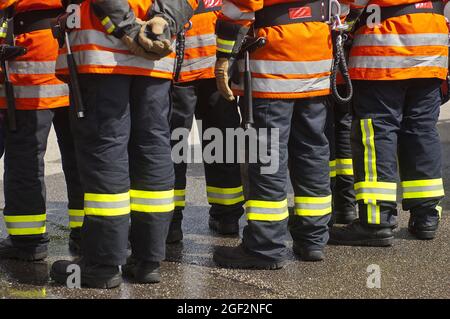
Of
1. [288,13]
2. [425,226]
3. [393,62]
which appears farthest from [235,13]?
[425,226]

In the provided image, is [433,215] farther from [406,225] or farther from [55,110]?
[55,110]

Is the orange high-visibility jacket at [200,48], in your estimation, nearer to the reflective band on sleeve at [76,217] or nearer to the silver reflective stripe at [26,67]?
the silver reflective stripe at [26,67]

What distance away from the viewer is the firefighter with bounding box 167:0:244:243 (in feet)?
15.6

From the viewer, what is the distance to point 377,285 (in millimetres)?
4031

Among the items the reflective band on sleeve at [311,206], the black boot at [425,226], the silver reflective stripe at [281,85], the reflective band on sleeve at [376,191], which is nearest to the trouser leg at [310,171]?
the reflective band on sleeve at [311,206]

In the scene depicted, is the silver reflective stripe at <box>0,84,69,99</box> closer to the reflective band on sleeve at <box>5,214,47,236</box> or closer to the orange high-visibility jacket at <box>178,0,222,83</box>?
the reflective band on sleeve at <box>5,214,47,236</box>

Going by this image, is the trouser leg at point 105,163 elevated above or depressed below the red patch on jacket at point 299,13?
below

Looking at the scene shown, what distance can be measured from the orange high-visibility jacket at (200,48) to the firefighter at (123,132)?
75cm

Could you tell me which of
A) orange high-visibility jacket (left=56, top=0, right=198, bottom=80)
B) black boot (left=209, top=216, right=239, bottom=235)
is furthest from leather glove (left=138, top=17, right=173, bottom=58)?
black boot (left=209, top=216, right=239, bottom=235)

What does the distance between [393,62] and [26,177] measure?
2.15m

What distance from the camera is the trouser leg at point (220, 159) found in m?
4.89
